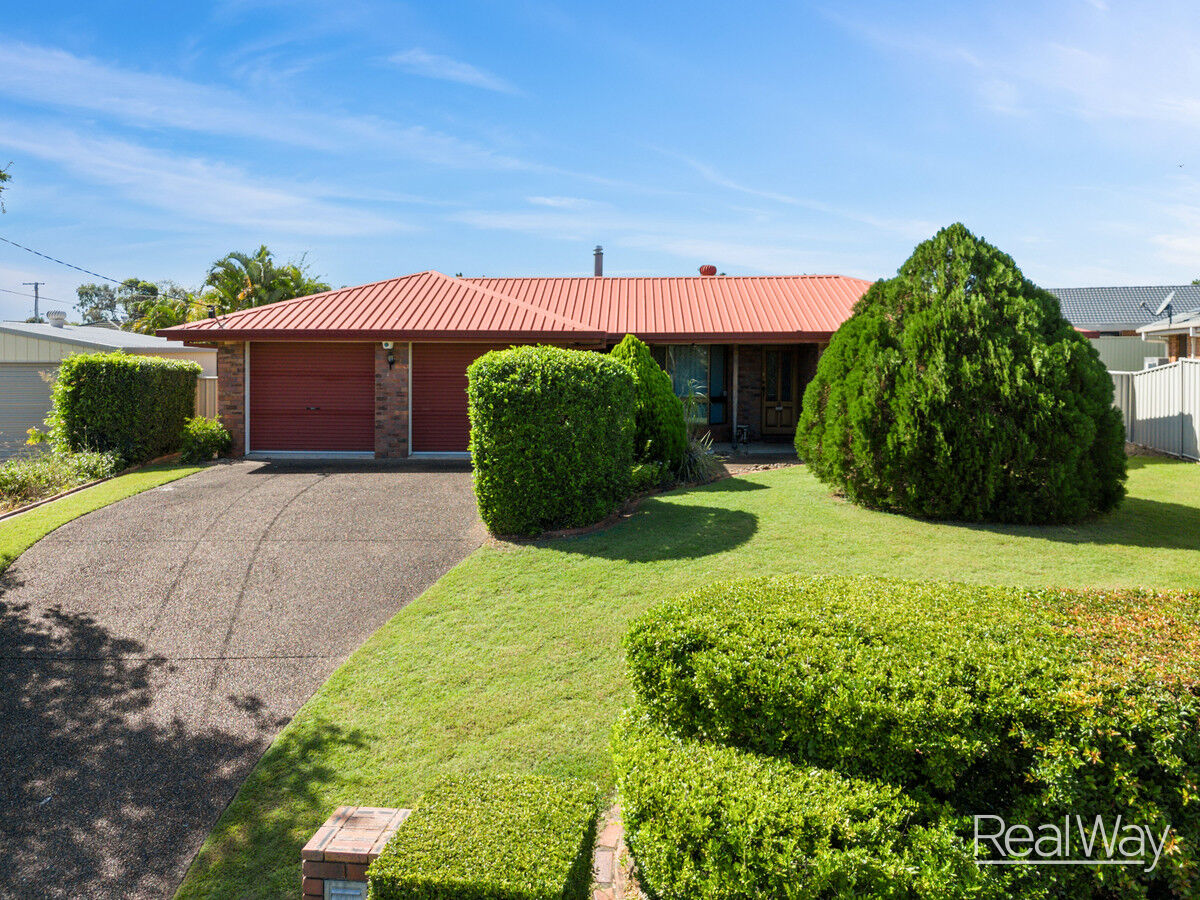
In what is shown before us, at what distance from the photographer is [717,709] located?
345 centimetres

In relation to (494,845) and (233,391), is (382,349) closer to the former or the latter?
(233,391)

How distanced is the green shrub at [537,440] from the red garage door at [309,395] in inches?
300

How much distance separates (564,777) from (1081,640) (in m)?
2.75

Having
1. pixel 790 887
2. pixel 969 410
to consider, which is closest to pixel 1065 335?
pixel 969 410

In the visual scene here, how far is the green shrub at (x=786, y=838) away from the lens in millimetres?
2801

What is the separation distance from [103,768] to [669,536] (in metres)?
5.43

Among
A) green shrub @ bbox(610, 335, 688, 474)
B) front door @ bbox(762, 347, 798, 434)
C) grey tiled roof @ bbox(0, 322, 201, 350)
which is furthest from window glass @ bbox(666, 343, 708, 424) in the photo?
grey tiled roof @ bbox(0, 322, 201, 350)

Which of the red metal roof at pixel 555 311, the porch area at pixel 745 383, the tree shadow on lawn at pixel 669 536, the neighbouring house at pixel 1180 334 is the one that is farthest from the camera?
the neighbouring house at pixel 1180 334

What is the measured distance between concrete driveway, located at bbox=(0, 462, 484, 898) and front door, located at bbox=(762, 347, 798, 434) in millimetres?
9907

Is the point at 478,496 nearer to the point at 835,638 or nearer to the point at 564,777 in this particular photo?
the point at 564,777

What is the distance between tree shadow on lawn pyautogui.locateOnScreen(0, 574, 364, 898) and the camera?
4184mm

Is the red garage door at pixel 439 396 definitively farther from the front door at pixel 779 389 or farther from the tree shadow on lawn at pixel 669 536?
the tree shadow on lawn at pixel 669 536

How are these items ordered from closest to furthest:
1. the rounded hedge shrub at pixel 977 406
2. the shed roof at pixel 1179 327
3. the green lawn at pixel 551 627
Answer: the green lawn at pixel 551 627, the rounded hedge shrub at pixel 977 406, the shed roof at pixel 1179 327

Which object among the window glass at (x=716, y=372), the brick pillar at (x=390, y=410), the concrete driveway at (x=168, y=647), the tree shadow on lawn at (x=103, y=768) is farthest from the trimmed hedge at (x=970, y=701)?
the window glass at (x=716, y=372)
